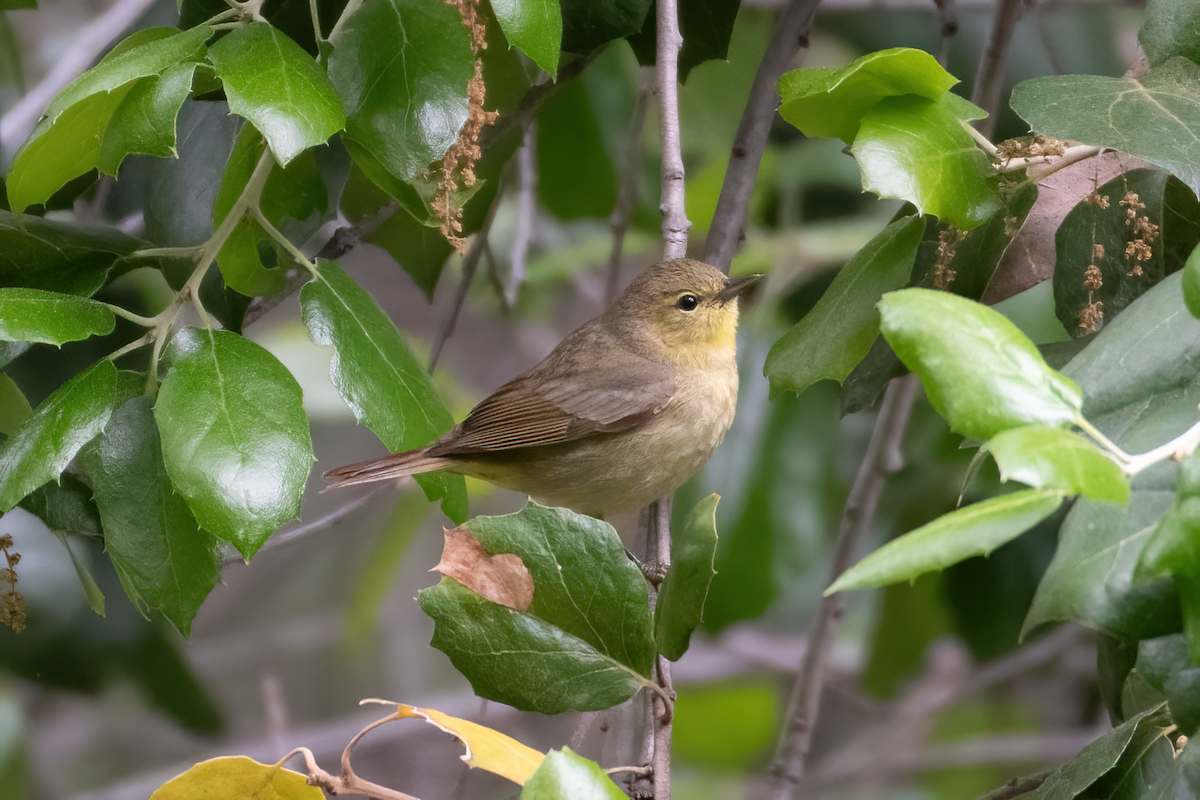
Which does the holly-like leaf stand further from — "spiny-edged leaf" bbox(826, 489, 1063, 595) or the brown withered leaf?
"spiny-edged leaf" bbox(826, 489, 1063, 595)

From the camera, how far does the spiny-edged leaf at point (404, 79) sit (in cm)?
137

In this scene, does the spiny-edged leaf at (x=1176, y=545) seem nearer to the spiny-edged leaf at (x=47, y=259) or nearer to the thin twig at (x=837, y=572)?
the spiny-edged leaf at (x=47, y=259)

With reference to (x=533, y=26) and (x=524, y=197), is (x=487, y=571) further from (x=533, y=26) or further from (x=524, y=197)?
(x=524, y=197)

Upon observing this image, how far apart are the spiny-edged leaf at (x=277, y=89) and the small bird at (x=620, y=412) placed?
1.26 m

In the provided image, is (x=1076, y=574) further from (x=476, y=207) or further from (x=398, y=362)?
(x=476, y=207)

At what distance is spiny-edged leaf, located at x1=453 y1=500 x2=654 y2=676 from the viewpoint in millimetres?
1239

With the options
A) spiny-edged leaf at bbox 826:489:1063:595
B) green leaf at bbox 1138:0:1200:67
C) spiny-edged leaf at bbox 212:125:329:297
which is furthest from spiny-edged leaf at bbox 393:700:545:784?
green leaf at bbox 1138:0:1200:67

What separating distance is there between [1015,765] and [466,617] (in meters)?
3.58

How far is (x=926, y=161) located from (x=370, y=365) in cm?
80

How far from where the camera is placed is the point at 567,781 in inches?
38.7

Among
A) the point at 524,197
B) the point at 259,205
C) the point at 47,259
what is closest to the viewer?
the point at 47,259

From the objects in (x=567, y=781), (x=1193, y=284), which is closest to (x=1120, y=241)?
(x=1193, y=284)

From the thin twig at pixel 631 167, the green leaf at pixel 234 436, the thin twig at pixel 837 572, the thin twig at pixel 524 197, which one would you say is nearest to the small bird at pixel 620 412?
the thin twig at pixel 631 167

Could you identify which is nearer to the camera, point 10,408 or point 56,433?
point 56,433
